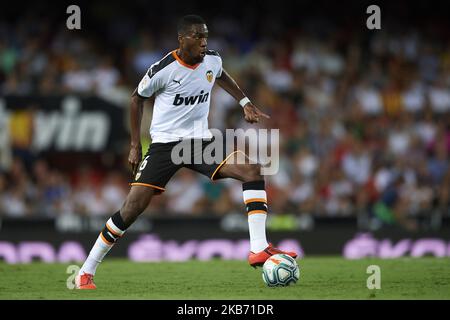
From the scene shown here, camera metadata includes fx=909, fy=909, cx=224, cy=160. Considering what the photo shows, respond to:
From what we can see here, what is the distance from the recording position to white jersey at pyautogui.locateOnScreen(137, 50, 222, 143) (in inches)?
354

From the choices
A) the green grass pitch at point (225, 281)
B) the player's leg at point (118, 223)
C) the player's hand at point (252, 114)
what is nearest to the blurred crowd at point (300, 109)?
the green grass pitch at point (225, 281)

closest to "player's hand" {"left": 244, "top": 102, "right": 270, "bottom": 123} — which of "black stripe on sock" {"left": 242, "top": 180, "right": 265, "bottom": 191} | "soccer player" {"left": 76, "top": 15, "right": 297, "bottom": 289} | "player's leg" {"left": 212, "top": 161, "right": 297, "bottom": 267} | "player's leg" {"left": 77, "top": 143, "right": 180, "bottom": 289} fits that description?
"soccer player" {"left": 76, "top": 15, "right": 297, "bottom": 289}

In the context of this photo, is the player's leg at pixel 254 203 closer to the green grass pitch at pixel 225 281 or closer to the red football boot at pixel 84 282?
the green grass pitch at pixel 225 281

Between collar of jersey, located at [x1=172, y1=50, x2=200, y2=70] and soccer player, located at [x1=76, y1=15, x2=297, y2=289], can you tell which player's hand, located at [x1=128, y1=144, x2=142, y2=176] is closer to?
soccer player, located at [x1=76, y1=15, x2=297, y2=289]

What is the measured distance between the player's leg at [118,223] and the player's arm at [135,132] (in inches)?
10.5

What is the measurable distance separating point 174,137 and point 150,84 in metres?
0.58

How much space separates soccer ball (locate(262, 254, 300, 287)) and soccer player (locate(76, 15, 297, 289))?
0.14 meters

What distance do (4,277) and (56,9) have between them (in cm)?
1082

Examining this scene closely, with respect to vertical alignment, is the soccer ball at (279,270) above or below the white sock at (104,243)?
below

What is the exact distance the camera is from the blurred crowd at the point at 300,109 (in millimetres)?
16422

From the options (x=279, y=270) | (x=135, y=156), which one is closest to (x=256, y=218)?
(x=279, y=270)

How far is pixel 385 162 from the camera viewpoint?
1684 cm

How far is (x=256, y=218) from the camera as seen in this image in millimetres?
8742

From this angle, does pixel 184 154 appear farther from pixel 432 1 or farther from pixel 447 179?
pixel 432 1
